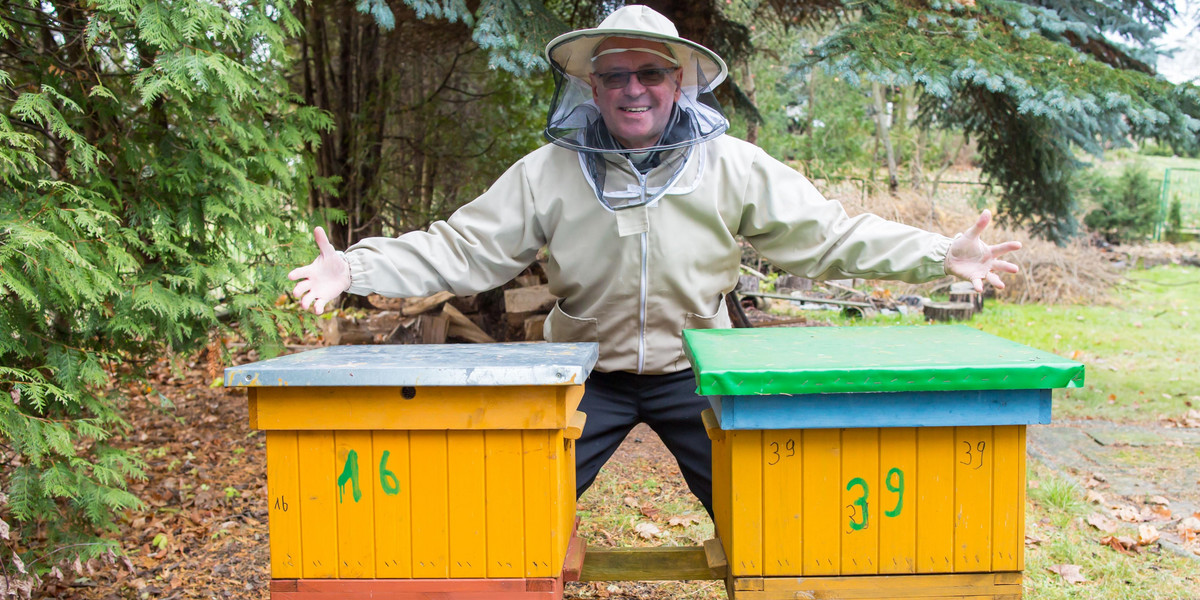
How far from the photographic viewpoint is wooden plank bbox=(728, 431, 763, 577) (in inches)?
69.8

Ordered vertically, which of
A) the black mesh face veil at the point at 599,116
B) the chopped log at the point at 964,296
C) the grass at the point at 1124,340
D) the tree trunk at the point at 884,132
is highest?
the tree trunk at the point at 884,132

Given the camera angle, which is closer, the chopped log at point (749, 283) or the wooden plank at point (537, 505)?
the wooden plank at point (537, 505)

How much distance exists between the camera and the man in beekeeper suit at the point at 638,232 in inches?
92.3

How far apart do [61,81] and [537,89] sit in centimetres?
293

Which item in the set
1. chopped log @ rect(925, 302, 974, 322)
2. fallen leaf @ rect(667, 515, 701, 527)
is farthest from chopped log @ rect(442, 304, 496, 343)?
chopped log @ rect(925, 302, 974, 322)

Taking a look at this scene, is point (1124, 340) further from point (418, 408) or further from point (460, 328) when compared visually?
point (418, 408)

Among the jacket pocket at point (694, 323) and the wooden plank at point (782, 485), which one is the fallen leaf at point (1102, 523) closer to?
the jacket pocket at point (694, 323)

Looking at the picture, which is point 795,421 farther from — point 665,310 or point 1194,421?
point 1194,421

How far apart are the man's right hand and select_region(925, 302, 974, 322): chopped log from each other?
23.2 feet

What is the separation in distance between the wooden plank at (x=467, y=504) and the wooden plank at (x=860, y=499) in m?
0.79

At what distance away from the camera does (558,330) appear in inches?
103

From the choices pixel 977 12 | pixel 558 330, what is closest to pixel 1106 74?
pixel 977 12

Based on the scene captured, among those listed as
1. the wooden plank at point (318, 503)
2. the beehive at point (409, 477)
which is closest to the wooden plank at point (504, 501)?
the beehive at point (409, 477)

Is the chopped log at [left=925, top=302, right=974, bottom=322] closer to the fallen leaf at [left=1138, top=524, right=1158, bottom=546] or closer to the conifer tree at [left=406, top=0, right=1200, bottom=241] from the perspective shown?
the conifer tree at [left=406, top=0, right=1200, bottom=241]
